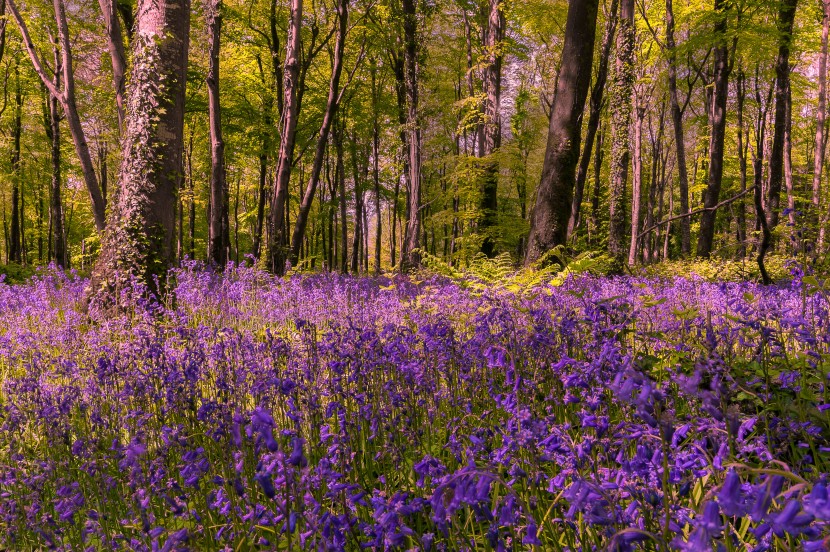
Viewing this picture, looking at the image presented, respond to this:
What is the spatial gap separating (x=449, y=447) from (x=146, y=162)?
21.2ft

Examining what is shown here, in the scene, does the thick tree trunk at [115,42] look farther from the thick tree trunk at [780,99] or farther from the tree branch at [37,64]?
the thick tree trunk at [780,99]

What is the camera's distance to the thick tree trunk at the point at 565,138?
8.06 m

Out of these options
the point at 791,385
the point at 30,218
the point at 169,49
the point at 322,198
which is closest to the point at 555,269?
the point at 791,385

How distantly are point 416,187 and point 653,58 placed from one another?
12113mm

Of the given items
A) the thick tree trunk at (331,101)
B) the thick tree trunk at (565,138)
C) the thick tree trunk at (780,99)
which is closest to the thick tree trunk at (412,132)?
the thick tree trunk at (331,101)

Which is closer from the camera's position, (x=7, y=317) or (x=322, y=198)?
(x=7, y=317)

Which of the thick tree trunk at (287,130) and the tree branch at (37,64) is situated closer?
the tree branch at (37,64)

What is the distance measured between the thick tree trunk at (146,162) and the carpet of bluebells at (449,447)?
1.63 metres

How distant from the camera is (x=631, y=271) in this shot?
12.7 meters

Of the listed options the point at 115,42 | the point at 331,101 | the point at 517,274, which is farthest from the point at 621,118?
the point at 115,42

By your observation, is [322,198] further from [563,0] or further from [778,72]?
[778,72]

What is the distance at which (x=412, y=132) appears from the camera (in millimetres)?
13852

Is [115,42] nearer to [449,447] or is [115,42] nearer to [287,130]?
[287,130]

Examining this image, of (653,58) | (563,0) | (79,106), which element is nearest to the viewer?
(563,0)
